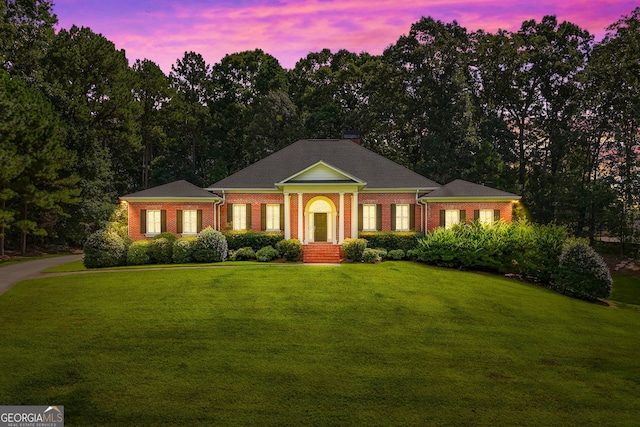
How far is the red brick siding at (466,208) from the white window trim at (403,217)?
1.45 metres

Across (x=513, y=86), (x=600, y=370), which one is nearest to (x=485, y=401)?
(x=600, y=370)

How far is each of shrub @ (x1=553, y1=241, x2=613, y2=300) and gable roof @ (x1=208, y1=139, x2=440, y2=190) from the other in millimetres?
10450

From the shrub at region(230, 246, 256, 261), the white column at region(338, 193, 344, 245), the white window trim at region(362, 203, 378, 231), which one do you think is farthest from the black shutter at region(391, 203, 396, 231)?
the shrub at region(230, 246, 256, 261)

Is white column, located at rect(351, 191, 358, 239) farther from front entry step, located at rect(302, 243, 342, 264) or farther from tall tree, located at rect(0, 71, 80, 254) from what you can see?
tall tree, located at rect(0, 71, 80, 254)

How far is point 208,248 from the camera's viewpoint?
26031 mm

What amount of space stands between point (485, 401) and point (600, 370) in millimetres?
4456

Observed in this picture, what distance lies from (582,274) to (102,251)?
2522cm

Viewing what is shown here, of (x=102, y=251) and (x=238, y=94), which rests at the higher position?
(x=238, y=94)

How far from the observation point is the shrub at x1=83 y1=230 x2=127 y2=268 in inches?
983

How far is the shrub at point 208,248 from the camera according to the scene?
85.1ft

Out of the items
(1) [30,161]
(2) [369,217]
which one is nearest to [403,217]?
(2) [369,217]

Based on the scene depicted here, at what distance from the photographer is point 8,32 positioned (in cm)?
3772

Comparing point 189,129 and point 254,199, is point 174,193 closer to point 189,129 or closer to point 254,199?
point 254,199

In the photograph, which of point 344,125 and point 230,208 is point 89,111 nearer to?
point 230,208
